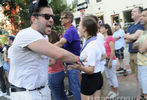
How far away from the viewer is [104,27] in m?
4.82

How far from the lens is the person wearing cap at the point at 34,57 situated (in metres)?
1.68

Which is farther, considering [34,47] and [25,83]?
[25,83]

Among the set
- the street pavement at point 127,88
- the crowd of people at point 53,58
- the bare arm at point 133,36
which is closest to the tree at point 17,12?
the street pavement at point 127,88

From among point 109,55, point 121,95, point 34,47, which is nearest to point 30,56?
point 34,47

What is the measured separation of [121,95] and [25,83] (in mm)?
3404

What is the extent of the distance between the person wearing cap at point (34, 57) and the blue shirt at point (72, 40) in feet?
4.78

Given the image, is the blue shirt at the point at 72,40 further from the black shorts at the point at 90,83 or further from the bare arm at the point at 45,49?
the bare arm at the point at 45,49

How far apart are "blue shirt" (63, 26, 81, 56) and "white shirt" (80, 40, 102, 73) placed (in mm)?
975

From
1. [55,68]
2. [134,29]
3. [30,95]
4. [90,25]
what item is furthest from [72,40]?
[30,95]

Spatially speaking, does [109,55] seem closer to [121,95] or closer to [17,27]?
[121,95]

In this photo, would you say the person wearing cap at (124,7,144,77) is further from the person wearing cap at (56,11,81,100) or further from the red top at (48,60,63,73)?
the red top at (48,60,63,73)

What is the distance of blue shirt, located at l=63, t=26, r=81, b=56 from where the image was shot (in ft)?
11.2

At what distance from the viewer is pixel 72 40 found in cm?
349

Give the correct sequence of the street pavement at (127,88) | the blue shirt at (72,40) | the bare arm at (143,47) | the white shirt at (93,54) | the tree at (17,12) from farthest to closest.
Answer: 1. the tree at (17,12)
2. the street pavement at (127,88)
3. the blue shirt at (72,40)
4. the bare arm at (143,47)
5. the white shirt at (93,54)
